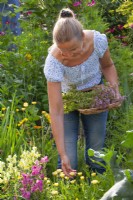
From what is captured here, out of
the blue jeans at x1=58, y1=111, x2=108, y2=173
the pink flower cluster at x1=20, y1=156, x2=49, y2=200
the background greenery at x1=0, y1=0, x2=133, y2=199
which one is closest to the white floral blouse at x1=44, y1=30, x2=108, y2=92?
the blue jeans at x1=58, y1=111, x2=108, y2=173

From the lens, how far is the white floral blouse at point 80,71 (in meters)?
3.24

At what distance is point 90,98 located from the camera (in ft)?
11.0

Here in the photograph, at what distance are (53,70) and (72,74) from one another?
0.53 ft

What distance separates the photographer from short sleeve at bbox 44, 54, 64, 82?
126 inches

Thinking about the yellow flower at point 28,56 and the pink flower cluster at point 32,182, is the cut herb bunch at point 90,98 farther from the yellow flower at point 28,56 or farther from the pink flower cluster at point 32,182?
the yellow flower at point 28,56

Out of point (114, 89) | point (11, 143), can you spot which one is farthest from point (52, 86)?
point (11, 143)

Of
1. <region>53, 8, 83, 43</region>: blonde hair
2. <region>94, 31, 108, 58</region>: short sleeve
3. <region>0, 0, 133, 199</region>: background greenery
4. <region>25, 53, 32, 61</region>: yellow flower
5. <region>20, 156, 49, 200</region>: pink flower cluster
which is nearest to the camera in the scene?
<region>20, 156, 49, 200</region>: pink flower cluster

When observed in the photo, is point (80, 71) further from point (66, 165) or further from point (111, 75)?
point (66, 165)

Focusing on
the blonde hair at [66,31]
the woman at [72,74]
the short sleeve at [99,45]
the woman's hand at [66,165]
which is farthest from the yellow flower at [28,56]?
the woman's hand at [66,165]

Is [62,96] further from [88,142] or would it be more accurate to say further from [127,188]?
[127,188]

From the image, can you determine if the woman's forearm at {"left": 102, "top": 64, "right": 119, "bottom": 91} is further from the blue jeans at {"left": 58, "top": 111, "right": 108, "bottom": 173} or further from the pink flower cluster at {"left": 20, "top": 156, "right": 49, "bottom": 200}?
the pink flower cluster at {"left": 20, "top": 156, "right": 49, "bottom": 200}

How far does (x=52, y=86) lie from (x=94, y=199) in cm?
73

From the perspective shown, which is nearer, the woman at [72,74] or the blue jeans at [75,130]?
the woman at [72,74]

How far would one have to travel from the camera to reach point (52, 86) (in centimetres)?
321
